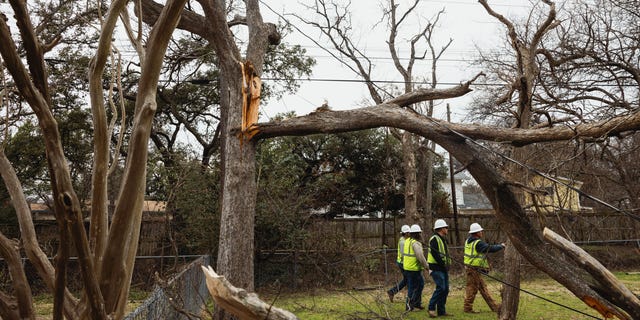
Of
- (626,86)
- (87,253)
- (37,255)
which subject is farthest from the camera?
(626,86)

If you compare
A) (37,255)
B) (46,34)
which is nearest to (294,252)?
(46,34)

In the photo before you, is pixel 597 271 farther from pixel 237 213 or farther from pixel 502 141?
pixel 237 213

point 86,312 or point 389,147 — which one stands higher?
point 389,147

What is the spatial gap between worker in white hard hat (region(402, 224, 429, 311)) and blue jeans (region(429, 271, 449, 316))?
0.34 metres

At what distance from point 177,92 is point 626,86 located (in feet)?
48.0

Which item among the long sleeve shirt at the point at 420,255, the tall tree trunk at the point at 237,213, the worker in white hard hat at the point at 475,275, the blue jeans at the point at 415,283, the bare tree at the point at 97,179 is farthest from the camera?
the blue jeans at the point at 415,283

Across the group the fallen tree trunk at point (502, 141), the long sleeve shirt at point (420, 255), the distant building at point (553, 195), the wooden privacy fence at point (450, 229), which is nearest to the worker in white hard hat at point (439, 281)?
the long sleeve shirt at point (420, 255)

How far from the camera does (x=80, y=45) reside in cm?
1537

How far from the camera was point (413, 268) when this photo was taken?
1007cm

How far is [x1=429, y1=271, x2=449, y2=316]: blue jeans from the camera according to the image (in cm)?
958

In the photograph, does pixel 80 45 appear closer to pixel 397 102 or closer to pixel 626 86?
pixel 397 102

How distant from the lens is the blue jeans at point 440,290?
9578 mm

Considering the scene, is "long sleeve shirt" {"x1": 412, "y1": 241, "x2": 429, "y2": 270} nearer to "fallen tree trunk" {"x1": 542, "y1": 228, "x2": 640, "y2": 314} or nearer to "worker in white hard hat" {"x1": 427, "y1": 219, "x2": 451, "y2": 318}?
"worker in white hard hat" {"x1": 427, "y1": 219, "x2": 451, "y2": 318}

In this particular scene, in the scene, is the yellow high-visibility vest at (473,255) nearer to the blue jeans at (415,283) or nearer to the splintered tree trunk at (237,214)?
the blue jeans at (415,283)
